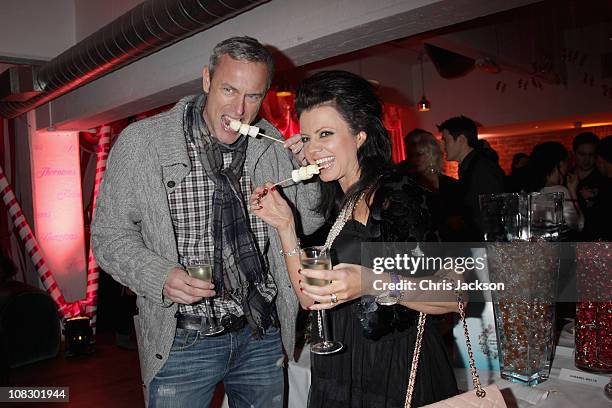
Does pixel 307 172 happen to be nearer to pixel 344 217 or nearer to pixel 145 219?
pixel 344 217

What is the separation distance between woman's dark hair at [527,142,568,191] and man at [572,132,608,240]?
0.96 ft

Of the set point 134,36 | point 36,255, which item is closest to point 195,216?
point 134,36

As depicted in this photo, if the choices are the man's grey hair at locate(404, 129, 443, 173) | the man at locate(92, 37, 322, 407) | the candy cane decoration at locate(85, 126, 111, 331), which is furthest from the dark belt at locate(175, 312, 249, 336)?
the candy cane decoration at locate(85, 126, 111, 331)

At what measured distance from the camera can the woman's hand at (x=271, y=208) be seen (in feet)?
6.05

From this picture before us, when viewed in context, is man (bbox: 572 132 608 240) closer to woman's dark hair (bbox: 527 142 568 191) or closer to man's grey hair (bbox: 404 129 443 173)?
woman's dark hair (bbox: 527 142 568 191)

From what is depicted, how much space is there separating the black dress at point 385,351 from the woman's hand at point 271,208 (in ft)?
0.92

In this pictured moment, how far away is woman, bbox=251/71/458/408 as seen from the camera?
158 centimetres

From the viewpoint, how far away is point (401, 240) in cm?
158

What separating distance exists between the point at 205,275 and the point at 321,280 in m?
0.49

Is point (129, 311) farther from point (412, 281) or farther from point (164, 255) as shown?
point (412, 281)

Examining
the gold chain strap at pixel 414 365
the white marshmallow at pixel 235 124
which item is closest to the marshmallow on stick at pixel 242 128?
the white marshmallow at pixel 235 124

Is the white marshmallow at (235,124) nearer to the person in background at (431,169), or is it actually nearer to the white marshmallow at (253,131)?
the white marshmallow at (253,131)

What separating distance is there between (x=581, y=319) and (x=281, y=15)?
2.71 meters

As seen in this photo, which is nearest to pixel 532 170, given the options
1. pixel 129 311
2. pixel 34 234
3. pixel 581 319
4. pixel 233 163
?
pixel 581 319
